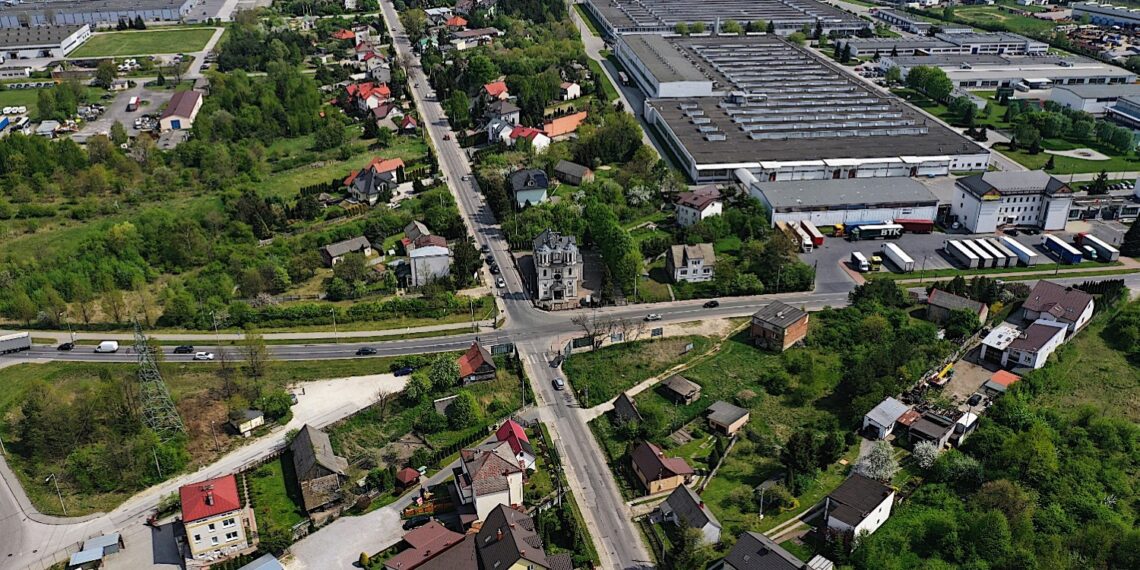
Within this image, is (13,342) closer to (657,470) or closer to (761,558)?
(657,470)

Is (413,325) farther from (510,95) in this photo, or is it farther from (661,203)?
(510,95)

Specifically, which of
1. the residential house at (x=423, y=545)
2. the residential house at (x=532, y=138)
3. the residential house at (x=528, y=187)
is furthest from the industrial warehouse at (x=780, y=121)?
the residential house at (x=423, y=545)

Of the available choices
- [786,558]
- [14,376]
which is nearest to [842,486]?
[786,558]

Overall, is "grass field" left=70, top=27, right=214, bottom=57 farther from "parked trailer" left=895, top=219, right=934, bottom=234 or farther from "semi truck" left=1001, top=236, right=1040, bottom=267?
"semi truck" left=1001, top=236, right=1040, bottom=267

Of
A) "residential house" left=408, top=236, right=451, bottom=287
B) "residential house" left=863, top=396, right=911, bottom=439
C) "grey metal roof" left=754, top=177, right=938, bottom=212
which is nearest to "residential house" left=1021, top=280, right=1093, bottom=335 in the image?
"residential house" left=863, top=396, right=911, bottom=439

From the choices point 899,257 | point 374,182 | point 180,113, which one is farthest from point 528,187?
point 180,113

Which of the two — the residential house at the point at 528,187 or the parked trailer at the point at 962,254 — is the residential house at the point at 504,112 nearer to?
the residential house at the point at 528,187
